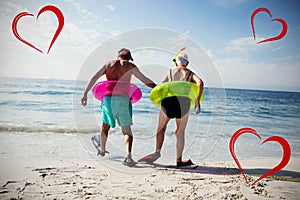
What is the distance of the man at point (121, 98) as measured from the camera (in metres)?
3.67

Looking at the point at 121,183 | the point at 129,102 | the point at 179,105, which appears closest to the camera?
the point at 121,183

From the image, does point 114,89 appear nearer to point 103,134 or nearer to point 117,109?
point 117,109

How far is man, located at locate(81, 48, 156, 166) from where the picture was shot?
3.67 meters

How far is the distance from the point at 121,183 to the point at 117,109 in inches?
47.3

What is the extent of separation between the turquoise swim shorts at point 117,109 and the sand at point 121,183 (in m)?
0.70

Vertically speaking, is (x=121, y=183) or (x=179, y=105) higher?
(x=179, y=105)

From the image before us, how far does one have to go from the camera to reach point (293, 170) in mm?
3857

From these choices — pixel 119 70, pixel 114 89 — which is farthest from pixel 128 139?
pixel 119 70

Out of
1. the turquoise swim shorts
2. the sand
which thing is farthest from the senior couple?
the sand

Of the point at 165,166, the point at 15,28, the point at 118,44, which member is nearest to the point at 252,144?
the point at 165,166

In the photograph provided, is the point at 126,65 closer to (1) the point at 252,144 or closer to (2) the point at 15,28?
(2) the point at 15,28

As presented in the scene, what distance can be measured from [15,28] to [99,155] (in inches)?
102

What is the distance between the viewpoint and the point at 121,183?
2857 millimetres

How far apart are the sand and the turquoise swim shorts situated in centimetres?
70
